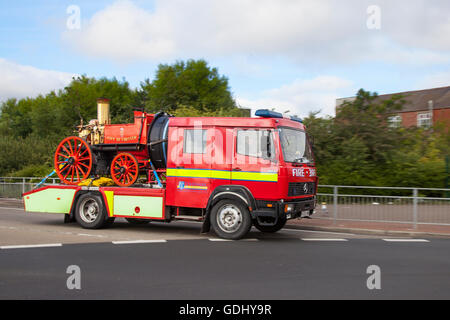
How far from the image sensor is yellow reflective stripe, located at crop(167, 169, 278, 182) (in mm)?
10250

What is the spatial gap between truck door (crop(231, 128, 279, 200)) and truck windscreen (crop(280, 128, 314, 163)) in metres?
0.29

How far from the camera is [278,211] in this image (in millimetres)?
10117

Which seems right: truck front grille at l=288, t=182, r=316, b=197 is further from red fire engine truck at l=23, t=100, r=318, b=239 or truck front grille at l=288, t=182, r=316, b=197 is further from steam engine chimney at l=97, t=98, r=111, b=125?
steam engine chimney at l=97, t=98, r=111, b=125

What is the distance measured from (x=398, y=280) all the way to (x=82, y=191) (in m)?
8.45

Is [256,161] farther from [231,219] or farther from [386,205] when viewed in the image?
[386,205]

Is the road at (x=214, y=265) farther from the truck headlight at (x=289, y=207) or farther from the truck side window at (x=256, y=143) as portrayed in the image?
the truck side window at (x=256, y=143)

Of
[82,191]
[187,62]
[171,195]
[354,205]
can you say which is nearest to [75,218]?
[82,191]

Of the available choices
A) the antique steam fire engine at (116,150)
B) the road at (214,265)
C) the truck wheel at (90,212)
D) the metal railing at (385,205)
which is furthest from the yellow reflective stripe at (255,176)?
the metal railing at (385,205)

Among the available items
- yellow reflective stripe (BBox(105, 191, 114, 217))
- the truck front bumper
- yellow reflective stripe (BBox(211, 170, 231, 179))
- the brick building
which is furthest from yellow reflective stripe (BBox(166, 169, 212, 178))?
the brick building

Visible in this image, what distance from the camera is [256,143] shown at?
10.5m

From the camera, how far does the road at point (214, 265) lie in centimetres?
610

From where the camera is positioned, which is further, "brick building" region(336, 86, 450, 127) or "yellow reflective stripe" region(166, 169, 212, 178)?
"brick building" region(336, 86, 450, 127)

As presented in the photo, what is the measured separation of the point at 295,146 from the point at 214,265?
418 centimetres
